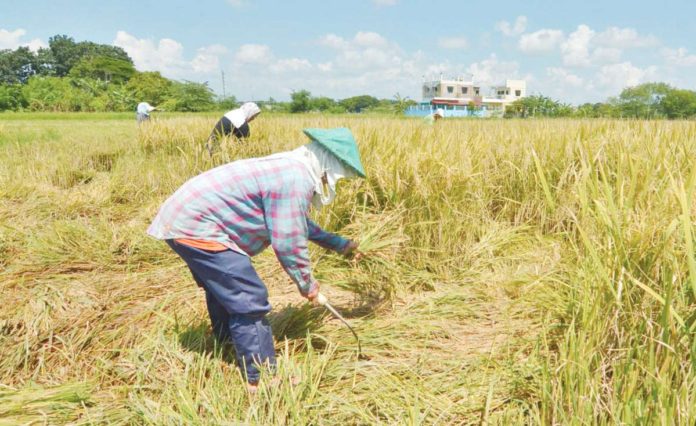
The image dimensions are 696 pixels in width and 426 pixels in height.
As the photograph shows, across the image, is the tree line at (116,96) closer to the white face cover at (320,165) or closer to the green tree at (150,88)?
the green tree at (150,88)

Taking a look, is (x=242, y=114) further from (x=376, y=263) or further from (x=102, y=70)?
(x=102, y=70)

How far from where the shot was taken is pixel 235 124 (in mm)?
5816

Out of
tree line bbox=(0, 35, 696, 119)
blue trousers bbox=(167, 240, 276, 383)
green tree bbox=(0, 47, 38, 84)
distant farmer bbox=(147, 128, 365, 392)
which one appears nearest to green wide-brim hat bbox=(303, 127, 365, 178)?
distant farmer bbox=(147, 128, 365, 392)

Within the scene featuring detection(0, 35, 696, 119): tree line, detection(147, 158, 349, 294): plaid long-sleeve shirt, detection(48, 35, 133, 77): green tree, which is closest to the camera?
detection(147, 158, 349, 294): plaid long-sleeve shirt

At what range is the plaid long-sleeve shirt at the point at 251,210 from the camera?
1.78 m

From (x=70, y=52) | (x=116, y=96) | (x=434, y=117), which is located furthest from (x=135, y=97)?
(x=70, y=52)

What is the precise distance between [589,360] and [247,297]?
1.25m

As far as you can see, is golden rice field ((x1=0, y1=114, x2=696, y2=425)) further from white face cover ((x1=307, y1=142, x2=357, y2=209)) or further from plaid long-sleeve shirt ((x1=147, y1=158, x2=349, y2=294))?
white face cover ((x1=307, y1=142, x2=357, y2=209))

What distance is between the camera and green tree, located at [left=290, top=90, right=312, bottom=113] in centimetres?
4197

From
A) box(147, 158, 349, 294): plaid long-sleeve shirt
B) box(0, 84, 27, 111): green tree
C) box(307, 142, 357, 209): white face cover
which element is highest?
box(0, 84, 27, 111): green tree

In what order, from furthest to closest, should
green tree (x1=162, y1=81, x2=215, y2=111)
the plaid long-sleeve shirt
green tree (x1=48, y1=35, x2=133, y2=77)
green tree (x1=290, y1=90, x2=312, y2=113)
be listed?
green tree (x1=48, y1=35, x2=133, y2=77) < green tree (x1=290, y1=90, x2=312, y2=113) < green tree (x1=162, y1=81, x2=215, y2=111) < the plaid long-sleeve shirt

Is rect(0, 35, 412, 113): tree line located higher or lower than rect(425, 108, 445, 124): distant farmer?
higher

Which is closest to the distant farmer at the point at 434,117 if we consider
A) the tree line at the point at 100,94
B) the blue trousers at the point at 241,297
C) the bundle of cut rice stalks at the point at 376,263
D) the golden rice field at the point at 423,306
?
the golden rice field at the point at 423,306

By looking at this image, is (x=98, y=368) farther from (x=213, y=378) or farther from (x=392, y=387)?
(x=392, y=387)
